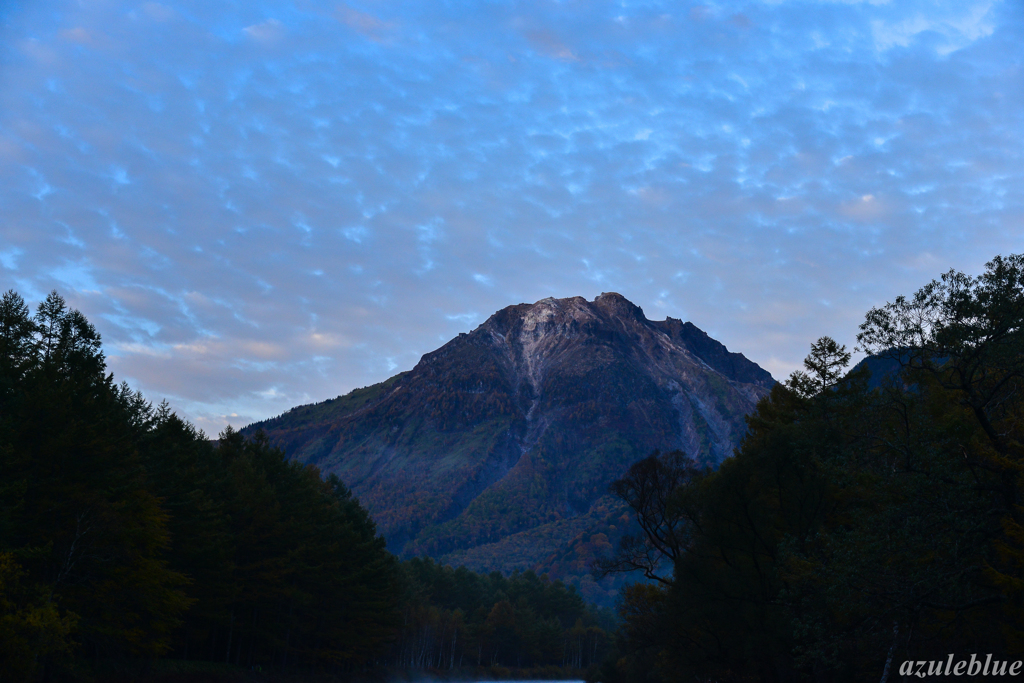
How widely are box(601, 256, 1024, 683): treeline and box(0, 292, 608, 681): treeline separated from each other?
99.3ft

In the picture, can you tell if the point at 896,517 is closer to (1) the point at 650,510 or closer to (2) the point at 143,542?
(1) the point at 650,510

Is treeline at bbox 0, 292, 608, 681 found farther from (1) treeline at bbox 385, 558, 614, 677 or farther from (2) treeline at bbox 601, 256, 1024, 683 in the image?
(1) treeline at bbox 385, 558, 614, 677

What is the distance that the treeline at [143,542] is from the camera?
34.7 m

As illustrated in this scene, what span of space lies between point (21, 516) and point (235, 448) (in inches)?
1525

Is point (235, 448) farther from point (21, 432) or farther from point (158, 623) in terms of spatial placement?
point (21, 432)

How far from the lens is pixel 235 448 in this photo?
72812 mm

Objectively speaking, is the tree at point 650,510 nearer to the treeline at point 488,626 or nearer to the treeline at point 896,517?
the treeline at point 896,517

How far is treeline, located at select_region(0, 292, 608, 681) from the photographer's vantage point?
34688 millimetres

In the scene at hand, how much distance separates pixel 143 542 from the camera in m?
39.3

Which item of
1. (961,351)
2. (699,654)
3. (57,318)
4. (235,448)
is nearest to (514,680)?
(235,448)

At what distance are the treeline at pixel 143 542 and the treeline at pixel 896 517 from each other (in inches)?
1191

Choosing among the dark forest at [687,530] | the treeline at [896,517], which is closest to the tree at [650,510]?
the dark forest at [687,530]

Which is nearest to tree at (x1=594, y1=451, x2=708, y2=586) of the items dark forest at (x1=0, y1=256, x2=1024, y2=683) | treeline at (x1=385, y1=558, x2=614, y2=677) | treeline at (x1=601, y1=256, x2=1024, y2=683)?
dark forest at (x1=0, y1=256, x2=1024, y2=683)

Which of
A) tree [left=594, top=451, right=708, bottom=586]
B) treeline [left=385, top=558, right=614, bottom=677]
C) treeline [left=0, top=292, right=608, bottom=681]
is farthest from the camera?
treeline [left=385, top=558, right=614, bottom=677]
